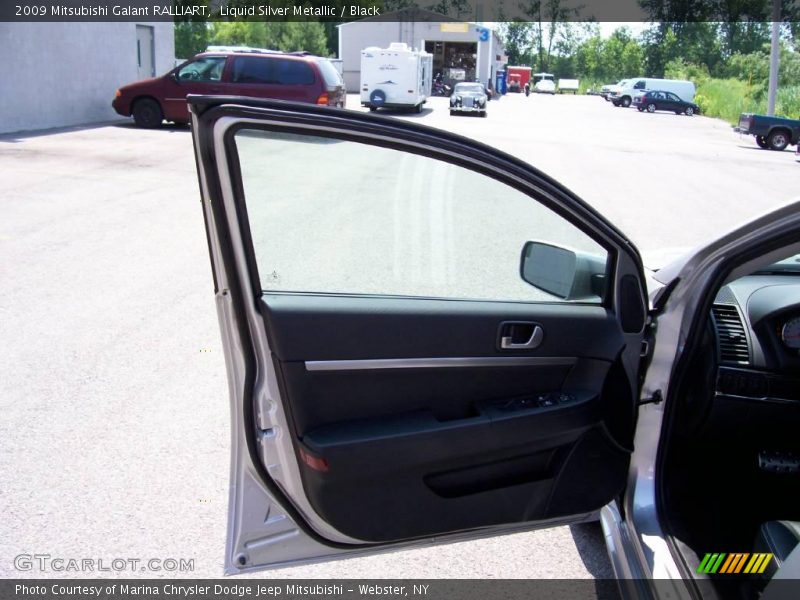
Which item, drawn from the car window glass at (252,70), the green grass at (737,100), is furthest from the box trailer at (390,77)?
the green grass at (737,100)

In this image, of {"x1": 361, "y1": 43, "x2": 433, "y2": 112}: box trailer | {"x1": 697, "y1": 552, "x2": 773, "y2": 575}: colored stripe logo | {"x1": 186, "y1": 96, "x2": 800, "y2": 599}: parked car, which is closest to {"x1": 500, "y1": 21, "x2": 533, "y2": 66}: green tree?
{"x1": 361, "y1": 43, "x2": 433, "y2": 112}: box trailer

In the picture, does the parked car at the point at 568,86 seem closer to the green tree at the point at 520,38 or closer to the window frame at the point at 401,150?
the green tree at the point at 520,38

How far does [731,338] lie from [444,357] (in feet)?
4.56

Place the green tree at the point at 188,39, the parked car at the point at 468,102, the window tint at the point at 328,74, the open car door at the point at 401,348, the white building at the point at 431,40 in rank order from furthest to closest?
the white building at the point at 431,40, the green tree at the point at 188,39, the parked car at the point at 468,102, the window tint at the point at 328,74, the open car door at the point at 401,348

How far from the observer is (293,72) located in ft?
59.7

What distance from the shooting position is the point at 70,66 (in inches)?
794

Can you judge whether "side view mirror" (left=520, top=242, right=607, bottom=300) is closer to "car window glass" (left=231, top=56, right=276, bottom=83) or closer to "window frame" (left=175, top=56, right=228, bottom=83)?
"car window glass" (left=231, top=56, right=276, bottom=83)

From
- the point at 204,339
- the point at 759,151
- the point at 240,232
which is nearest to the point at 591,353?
the point at 240,232

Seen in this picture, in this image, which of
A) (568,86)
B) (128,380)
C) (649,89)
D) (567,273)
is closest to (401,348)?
(567,273)

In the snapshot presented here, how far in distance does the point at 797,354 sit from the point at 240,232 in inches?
90.7

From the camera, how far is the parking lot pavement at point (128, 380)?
3.32m

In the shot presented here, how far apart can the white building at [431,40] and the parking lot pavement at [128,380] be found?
40.7 m

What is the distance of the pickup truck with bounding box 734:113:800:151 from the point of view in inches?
952

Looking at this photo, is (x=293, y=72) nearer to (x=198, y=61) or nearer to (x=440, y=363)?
(x=198, y=61)
